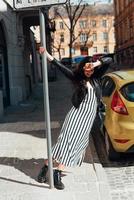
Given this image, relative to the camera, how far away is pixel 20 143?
9836mm

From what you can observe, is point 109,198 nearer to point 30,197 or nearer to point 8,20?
point 30,197

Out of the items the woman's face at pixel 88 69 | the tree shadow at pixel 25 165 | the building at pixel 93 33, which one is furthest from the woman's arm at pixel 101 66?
the building at pixel 93 33

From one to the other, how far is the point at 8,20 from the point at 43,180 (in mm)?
12532

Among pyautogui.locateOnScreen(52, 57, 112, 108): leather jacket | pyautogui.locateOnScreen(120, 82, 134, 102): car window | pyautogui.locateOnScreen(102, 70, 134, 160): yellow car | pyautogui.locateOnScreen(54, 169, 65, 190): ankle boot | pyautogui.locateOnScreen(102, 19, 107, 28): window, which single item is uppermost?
pyautogui.locateOnScreen(102, 19, 107, 28): window

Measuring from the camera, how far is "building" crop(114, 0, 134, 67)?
54206 millimetres

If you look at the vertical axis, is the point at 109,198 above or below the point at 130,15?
below

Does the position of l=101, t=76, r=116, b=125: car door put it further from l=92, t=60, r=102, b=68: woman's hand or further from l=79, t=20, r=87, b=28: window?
l=79, t=20, r=87, b=28: window

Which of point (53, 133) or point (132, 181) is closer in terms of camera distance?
point (132, 181)

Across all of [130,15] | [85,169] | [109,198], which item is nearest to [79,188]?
[109,198]

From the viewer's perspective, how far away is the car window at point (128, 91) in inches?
317

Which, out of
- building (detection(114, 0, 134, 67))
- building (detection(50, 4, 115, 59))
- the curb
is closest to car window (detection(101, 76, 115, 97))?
the curb

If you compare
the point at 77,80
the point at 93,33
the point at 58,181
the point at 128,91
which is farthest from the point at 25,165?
the point at 93,33

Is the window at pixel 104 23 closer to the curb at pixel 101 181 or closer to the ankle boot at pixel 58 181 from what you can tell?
the curb at pixel 101 181

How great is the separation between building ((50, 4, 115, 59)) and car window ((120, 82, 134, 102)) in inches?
3600
